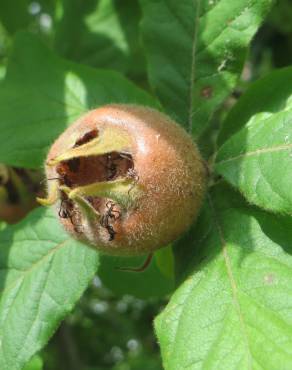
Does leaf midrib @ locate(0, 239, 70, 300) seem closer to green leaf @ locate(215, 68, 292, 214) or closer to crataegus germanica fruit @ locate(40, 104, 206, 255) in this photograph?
crataegus germanica fruit @ locate(40, 104, 206, 255)

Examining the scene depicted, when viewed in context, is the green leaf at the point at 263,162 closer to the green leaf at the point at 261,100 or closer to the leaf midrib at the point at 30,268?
the green leaf at the point at 261,100

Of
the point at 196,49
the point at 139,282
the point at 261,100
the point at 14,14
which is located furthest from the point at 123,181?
the point at 14,14

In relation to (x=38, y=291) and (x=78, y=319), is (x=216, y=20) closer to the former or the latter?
(x=38, y=291)

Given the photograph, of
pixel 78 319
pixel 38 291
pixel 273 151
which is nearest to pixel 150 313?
pixel 78 319

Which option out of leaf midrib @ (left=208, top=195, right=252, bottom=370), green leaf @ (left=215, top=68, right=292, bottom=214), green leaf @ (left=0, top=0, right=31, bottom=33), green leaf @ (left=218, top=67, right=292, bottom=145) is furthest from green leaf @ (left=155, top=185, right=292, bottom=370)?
green leaf @ (left=0, top=0, right=31, bottom=33)

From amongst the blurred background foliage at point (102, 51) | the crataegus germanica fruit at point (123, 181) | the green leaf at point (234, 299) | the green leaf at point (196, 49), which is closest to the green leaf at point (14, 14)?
the blurred background foliage at point (102, 51)
